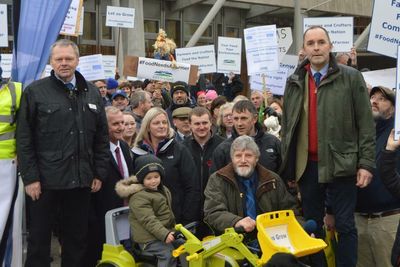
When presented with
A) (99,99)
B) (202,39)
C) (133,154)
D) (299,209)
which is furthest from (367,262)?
(202,39)

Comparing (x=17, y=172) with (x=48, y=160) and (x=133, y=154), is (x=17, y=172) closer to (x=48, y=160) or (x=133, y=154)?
(x=48, y=160)

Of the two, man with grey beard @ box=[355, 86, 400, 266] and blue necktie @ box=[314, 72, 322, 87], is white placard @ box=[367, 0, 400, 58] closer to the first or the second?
man with grey beard @ box=[355, 86, 400, 266]

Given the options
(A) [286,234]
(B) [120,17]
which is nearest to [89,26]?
(B) [120,17]

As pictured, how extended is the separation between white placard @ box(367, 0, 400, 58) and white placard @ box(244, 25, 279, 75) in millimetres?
3291

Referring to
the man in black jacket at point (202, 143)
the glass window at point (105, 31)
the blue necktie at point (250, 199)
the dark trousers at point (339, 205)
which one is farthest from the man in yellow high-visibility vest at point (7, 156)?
the glass window at point (105, 31)

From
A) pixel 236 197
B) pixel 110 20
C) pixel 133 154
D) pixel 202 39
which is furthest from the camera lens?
pixel 202 39

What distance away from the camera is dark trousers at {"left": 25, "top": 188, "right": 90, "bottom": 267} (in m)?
4.65

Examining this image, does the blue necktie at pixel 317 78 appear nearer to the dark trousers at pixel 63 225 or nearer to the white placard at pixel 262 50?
the dark trousers at pixel 63 225

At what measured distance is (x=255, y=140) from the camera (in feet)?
17.3

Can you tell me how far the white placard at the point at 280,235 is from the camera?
4082 mm

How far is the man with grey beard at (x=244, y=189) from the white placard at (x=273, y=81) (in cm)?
508

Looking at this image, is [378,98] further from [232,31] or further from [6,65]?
[232,31]

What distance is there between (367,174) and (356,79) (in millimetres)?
744

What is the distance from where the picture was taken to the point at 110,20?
11703 mm
